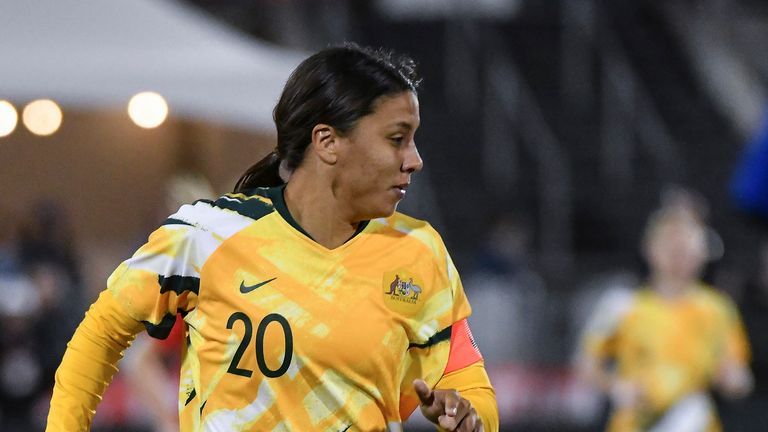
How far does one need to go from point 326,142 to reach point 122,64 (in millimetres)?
6324

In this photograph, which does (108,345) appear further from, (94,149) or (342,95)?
(94,149)

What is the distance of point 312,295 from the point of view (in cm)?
362

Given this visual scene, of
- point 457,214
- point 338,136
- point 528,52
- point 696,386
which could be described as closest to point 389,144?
point 338,136

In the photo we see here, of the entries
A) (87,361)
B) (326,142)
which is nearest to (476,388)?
(326,142)

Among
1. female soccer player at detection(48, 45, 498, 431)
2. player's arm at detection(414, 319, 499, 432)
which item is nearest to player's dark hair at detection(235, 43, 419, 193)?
female soccer player at detection(48, 45, 498, 431)

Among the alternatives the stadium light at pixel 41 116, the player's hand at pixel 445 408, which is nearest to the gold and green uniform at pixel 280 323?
the player's hand at pixel 445 408

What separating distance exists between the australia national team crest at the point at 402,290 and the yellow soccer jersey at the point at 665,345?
4.68 metres

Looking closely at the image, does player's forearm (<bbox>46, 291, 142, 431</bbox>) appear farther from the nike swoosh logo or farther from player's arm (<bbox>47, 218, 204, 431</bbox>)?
the nike swoosh logo

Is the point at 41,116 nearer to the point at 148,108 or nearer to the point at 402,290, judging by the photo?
the point at 148,108

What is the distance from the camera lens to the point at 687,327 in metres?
8.35

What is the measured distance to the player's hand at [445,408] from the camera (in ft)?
10.9

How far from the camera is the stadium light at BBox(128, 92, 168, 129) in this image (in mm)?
9750

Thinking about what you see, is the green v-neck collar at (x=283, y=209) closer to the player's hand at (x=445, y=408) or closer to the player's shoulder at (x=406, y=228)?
the player's shoulder at (x=406, y=228)

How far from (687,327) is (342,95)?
202 inches
